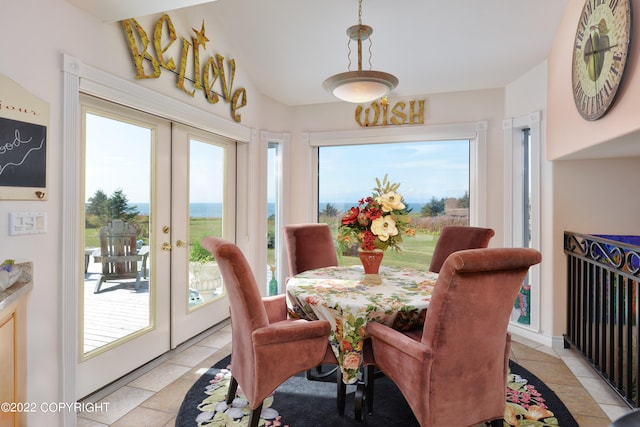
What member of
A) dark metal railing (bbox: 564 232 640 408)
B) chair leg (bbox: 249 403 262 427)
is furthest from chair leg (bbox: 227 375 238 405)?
dark metal railing (bbox: 564 232 640 408)

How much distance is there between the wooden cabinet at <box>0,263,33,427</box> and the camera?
1.47 metres

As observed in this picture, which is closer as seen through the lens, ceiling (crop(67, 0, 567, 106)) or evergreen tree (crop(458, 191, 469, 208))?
ceiling (crop(67, 0, 567, 106))

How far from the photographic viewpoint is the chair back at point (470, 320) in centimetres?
152

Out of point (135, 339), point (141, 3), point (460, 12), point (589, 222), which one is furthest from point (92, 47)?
point (589, 222)

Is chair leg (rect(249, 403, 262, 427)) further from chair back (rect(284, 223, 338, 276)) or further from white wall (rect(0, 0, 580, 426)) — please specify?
chair back (rect(284, 223, 338, 276))

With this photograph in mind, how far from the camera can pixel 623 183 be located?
A: 3090 millimetres

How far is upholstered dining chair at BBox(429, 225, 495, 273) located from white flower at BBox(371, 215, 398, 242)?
1.03m

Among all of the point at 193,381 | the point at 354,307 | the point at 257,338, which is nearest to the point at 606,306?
the point at 354,307

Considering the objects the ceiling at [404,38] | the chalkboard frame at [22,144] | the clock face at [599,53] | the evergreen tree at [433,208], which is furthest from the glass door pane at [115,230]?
the clock face at [599,53]

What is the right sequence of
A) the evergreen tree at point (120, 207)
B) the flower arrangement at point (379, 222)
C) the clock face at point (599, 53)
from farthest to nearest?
the evergreen tree at point (120, 207), the flower arrangement at point (379, 222), the clock face at point (599, 53)

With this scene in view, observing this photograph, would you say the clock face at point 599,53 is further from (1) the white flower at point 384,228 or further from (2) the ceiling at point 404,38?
(1) the white flower at point 384,228

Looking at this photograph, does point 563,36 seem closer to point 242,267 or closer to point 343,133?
point 343,133

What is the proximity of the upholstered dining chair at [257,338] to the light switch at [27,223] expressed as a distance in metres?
0.89

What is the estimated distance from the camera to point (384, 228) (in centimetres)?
230
